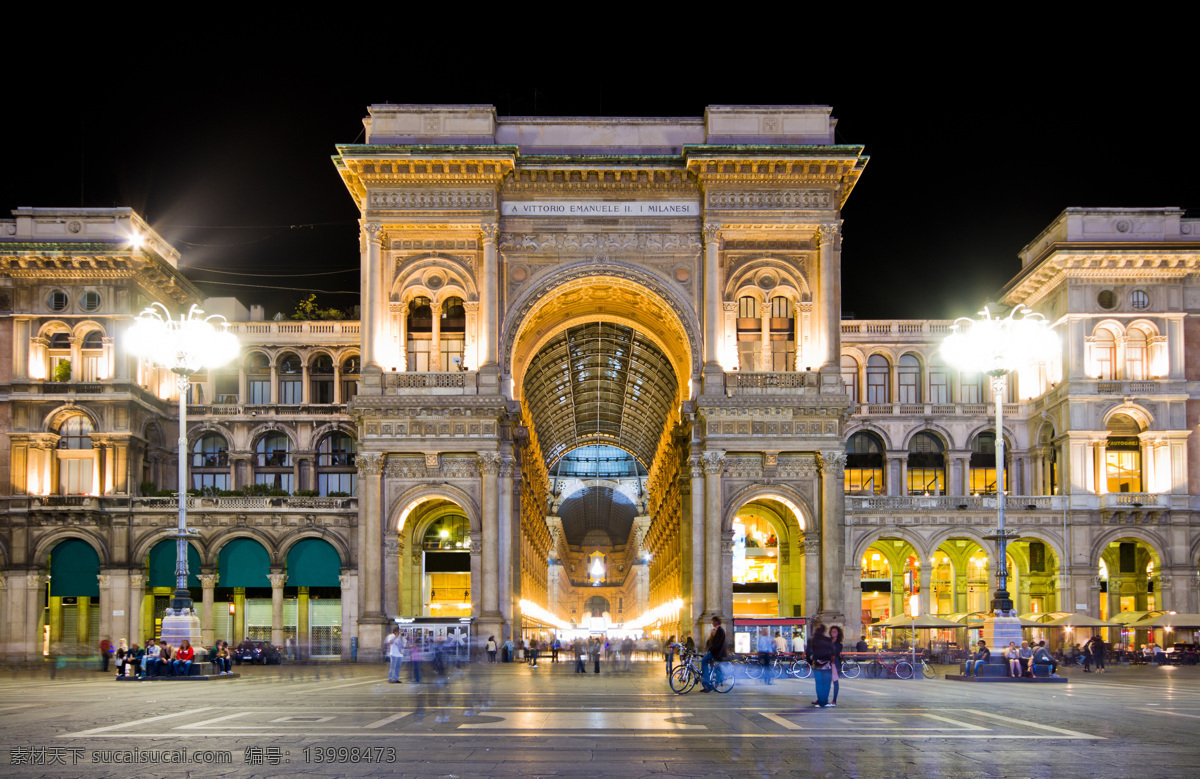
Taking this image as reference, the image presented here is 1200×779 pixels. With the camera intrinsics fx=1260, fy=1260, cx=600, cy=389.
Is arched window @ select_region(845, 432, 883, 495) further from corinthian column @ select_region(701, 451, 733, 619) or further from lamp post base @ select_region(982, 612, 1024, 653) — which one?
lamp post base @ select_region(982, 612, 1024, 653)

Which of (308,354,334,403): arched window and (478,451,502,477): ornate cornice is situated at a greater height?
(308,354,334,403): arched window

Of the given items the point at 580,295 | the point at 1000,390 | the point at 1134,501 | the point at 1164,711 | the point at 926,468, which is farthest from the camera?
the point at 926,468

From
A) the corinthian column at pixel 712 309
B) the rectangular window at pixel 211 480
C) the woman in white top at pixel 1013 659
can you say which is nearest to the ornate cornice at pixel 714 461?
the corinthian column at pixel 712 309

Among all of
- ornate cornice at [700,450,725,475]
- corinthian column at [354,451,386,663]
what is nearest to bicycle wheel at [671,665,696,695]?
ornate cornice at [700,450,725,475]

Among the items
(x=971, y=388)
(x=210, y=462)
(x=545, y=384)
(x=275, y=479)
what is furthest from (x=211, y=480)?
(x=971, y=388)

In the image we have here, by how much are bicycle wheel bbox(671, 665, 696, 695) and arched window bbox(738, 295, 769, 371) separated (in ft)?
87.3

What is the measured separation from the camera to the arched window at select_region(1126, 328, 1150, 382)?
6384 centimetres

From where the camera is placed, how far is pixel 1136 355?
64.1 meters

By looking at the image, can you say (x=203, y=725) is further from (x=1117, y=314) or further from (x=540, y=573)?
(x=540, y=573)

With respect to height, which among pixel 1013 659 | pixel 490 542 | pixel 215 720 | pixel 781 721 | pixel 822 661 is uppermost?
pixel 490 542

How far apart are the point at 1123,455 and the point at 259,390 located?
47890 mm

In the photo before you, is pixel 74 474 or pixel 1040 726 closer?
pixel 1040 726

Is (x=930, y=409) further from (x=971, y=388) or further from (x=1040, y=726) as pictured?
(x=1040, y=726)

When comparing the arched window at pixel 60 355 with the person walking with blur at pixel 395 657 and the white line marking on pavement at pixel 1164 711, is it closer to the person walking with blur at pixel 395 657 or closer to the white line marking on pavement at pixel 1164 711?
the person walking with blur at pixel 395 657
